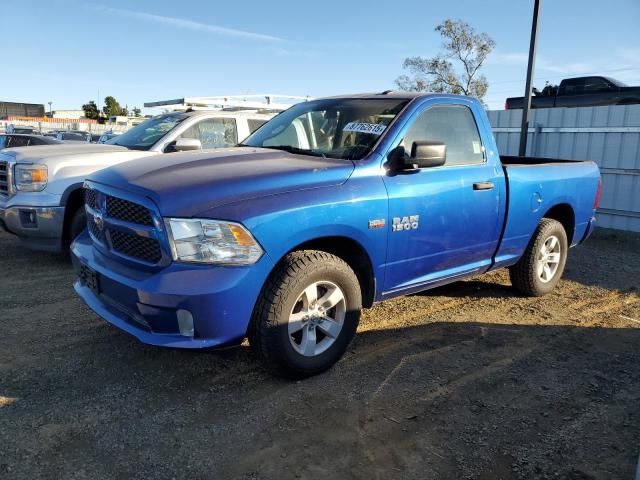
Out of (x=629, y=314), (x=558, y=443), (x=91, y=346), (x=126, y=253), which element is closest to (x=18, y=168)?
(x=91, y=346)

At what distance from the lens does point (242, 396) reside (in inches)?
129

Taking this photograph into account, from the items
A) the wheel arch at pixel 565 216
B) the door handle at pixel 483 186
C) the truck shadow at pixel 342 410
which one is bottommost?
the truck shadow at pixel 342 410

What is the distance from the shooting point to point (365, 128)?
398 centimetres

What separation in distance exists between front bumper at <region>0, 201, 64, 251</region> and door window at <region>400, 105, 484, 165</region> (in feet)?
13.2

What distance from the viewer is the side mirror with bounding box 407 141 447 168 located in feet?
12.2

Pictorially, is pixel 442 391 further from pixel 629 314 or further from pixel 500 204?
pixel 629 314

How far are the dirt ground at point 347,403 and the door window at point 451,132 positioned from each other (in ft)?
4.82

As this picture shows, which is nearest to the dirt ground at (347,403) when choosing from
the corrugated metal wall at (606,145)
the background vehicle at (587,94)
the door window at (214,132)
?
the door window at (214,132)

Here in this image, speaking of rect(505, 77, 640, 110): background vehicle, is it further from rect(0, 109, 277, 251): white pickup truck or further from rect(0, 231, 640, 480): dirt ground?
rect(0, 109, 277, 251): white pickup truck

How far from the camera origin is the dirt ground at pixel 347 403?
263cm

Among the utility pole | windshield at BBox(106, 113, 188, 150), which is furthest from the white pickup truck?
the utility pole

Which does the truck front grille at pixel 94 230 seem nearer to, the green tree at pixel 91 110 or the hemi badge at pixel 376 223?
the hemi badge at pixel 376 223

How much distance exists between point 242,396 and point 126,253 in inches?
45.5

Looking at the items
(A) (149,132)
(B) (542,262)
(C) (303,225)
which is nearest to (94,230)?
(C) (303,225)
